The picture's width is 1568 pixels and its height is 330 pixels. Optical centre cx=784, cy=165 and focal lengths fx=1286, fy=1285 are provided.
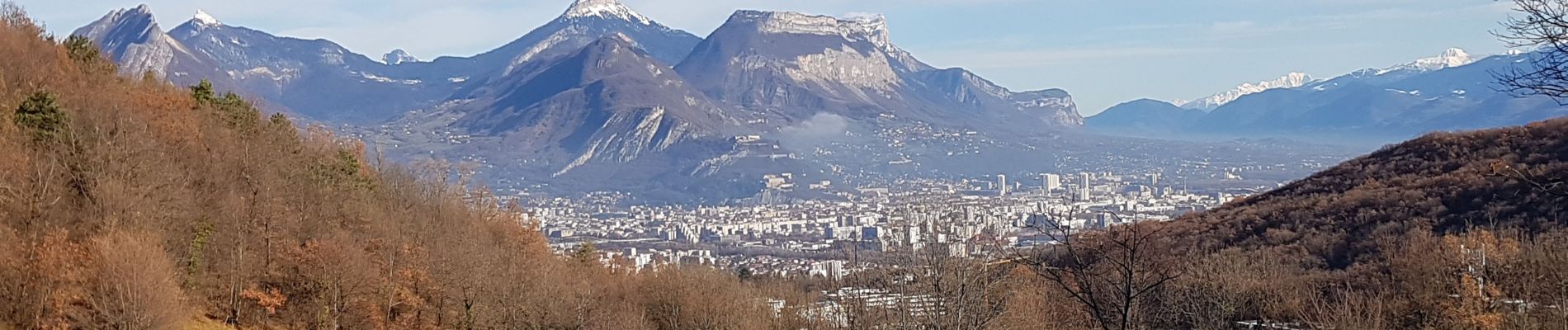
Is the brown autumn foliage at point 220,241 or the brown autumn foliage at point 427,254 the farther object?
the brown autumn foliage at point 220,241

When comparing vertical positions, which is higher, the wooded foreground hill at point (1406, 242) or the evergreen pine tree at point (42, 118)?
the evergreen pine tree at point (42, 118)

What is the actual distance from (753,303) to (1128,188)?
369 feet

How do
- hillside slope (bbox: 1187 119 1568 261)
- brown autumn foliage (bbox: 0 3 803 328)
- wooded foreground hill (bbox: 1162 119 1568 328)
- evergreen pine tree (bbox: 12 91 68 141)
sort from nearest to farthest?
1. wooded foreground hill (bbox: 1162 119 1568 328)
2. brown autumn foliage (bbox: 0 3 803 328)
3. evergreen pine tree (bbox: 12 91 68 141)
4. hillside slope (bbox: 1187 119 1568 261)

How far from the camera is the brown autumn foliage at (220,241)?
80.4 feet

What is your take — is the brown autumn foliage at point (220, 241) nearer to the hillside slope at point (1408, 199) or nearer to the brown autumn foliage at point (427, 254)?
the brown autumn foliage at point (427, 254)

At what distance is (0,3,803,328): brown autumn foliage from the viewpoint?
80.4ft

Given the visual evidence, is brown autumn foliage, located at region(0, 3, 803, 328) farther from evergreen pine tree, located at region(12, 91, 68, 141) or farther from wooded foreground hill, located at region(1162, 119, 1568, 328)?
wooded foreground hill, located at region(1162, 119, 1568, 328)

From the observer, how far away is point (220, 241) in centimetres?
3133

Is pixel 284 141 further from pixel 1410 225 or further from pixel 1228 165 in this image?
pixel 1228 165

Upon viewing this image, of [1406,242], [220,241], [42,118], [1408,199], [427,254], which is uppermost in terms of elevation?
[42,118]

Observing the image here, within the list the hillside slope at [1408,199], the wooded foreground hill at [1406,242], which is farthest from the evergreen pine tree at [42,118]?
the hillside slope at [1408,199]

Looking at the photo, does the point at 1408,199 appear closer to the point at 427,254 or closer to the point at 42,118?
the point at 427,254

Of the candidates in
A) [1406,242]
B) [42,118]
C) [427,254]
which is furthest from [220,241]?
[1406,242]

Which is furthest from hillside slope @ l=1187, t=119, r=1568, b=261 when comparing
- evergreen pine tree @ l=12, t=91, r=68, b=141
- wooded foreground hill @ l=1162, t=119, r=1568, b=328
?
evergreen pine tree @ l=12, t=91, r=68, b=141
